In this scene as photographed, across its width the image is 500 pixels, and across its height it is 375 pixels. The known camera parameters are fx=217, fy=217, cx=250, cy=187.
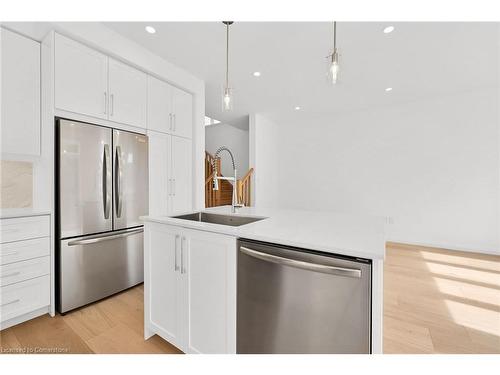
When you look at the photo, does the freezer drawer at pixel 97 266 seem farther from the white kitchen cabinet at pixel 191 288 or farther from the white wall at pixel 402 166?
the white wall at pixel 402 166

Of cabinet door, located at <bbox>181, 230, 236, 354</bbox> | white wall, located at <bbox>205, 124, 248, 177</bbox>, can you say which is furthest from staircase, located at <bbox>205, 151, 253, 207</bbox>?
cabinet door, located at <bbox>181, 230, 236, 354</bbox>

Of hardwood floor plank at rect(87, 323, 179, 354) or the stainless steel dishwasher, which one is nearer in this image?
the stainless steel dishwasher

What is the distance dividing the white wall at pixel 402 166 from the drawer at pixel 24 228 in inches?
146

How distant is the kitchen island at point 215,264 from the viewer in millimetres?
925

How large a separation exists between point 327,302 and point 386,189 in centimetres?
423

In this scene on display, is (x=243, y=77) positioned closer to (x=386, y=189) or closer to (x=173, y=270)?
(x=173, y=270)

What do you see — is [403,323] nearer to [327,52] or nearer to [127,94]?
[327,52]

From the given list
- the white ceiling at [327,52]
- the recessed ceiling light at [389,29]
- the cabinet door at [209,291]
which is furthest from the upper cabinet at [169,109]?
the recessed ceiling light at [389,29]

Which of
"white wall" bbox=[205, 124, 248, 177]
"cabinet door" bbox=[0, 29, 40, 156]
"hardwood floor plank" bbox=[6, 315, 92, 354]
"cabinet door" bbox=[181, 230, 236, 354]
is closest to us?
"cabinet door" bbox=[181, 230, 236, 354]

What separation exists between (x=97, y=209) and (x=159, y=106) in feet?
4.77

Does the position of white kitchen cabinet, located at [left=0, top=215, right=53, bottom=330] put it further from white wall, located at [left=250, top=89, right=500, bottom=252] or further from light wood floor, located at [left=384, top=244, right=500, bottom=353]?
white wall, located at [left=250, top=89, right=500, bottom=252]

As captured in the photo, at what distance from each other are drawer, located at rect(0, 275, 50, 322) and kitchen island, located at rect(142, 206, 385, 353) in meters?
1.06

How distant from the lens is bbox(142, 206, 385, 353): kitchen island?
925mm
